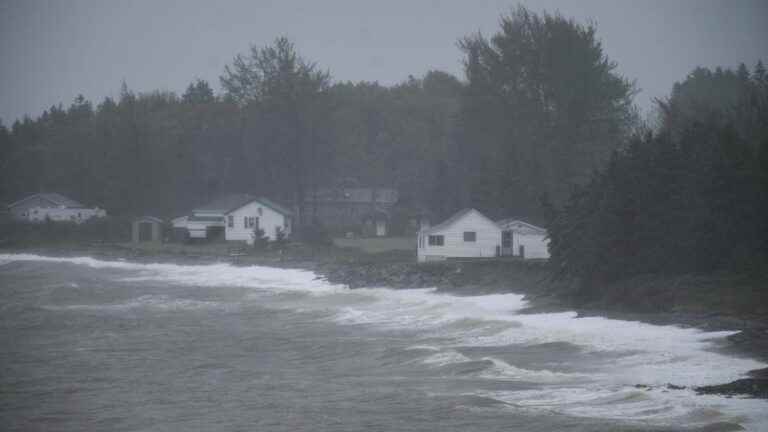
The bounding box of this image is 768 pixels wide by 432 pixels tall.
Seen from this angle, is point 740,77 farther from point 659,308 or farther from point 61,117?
point 61,117

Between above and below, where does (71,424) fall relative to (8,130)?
below

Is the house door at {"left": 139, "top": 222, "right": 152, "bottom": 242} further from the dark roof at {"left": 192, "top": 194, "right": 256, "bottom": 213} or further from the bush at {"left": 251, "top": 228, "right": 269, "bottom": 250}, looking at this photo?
the bush at {"left": 251, "top": 228, "right": 269, "bottom": 250}

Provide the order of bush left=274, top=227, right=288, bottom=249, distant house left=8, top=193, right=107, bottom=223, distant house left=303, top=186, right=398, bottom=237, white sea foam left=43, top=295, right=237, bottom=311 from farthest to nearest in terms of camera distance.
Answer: distant house left=303, top=186, right=398, bottom=237 → distant house left=8, top=193, right=107, bottom=223 → bush left=274, top=227, right=288, bottom=249 → white sea foam left=43, top=295, right=237, bottom=311

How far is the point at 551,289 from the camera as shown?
35.7 metres

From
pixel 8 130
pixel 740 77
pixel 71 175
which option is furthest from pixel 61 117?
pixel 740 77

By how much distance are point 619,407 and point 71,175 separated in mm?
84997

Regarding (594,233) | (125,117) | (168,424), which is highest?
(125,117)

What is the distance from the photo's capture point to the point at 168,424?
17.9m

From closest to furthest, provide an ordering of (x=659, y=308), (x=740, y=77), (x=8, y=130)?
(x=659, y=308) → (x=740, y=77) → (x=8, y=130)

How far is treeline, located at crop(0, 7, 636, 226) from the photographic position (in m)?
61.4

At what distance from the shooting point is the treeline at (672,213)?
31.7 metres

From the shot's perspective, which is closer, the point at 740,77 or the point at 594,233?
the point at 594,233

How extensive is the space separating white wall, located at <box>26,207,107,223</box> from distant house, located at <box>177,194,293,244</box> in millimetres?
16829

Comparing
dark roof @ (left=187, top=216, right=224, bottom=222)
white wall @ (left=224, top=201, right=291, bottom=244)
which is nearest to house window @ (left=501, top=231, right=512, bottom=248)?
white wall @ (left=224, top=201, right=291, bottom=244)
